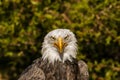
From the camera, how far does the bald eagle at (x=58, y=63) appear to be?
8.90m

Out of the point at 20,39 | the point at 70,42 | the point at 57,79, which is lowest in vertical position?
the point at 57,79

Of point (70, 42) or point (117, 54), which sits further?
point (117, 54)

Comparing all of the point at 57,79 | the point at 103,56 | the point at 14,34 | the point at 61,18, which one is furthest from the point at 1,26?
the point at 57,79

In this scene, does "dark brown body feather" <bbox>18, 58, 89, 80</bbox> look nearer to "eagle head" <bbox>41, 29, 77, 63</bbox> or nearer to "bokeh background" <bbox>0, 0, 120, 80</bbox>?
"eagle head" <bbox>41, 29, 77, 63</bbox>

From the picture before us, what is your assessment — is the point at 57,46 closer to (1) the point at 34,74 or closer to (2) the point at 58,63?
(2) the point at 58,63

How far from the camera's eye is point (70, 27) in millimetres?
11211

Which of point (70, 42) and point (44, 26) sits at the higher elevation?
point (44, 26)

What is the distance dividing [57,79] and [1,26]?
2.71m

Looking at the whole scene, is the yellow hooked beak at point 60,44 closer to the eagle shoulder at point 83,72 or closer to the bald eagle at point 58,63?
the bald eagle at point 58,63

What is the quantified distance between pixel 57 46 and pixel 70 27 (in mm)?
2297

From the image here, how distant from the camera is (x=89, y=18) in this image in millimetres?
11125

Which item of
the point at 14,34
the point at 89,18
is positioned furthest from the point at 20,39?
the point at 89,18

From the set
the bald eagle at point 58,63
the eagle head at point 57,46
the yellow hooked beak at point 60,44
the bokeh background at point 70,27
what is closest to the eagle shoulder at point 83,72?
the bald eagle at point 58,63

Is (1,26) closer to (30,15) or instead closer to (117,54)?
(30,15)
